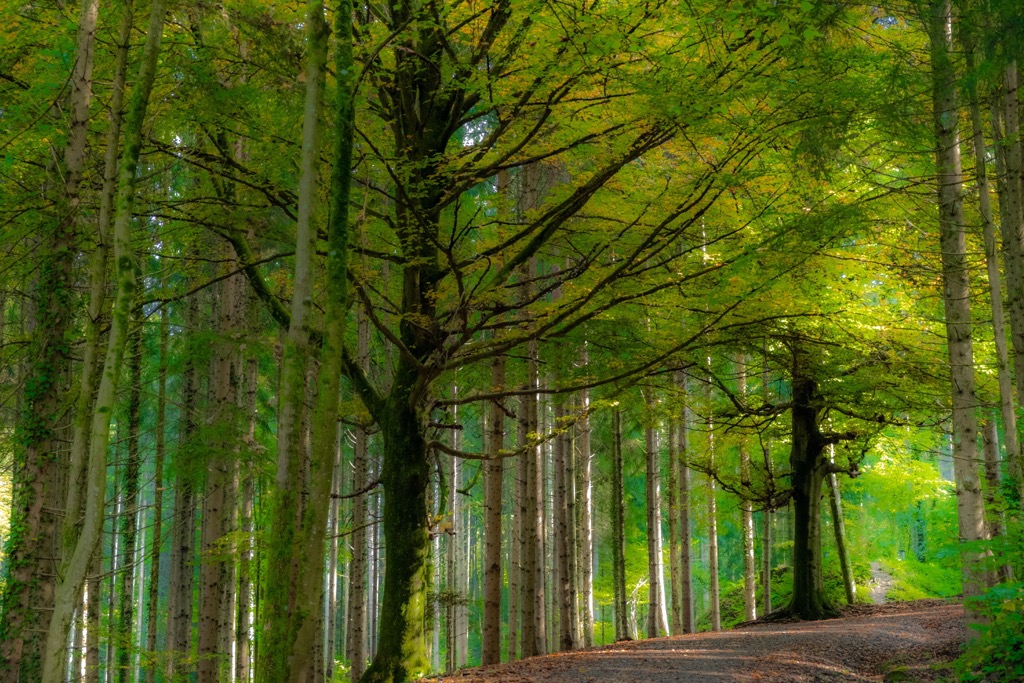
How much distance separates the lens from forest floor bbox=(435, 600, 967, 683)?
748 cm

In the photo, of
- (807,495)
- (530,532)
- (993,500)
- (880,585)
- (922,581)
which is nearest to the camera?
(993,500)

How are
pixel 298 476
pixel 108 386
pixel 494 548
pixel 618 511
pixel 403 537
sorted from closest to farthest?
pixel 298 476 < pixel 108 386 < pixel 403 537 < pixel 494 548 < pixel 618 511

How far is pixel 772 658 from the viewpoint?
8.56 metres

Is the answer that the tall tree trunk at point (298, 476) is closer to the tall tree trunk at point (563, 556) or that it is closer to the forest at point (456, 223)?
the forest at point (456, 223)

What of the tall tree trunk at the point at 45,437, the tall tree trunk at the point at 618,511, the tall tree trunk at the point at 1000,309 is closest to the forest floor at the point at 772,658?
the tall tree trunk at the point at 1000,309

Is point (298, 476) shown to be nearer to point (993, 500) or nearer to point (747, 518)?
point (993, 500)

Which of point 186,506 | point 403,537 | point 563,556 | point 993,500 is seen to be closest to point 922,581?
point 563,556

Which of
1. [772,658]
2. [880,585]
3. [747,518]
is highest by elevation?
[747,518]

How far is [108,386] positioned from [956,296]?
8.00 metres

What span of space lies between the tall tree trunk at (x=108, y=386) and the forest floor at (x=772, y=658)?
3600mm

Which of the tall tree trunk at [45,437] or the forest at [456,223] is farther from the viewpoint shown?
the tall tree trunk at [45,437]

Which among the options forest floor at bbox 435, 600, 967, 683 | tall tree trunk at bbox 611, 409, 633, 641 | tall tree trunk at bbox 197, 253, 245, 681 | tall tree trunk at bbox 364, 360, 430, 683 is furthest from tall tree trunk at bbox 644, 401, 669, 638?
tall tree trunk at bbox 197, 253, 245, 681

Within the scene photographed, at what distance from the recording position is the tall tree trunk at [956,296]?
7191 mm

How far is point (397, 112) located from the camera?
835cm
